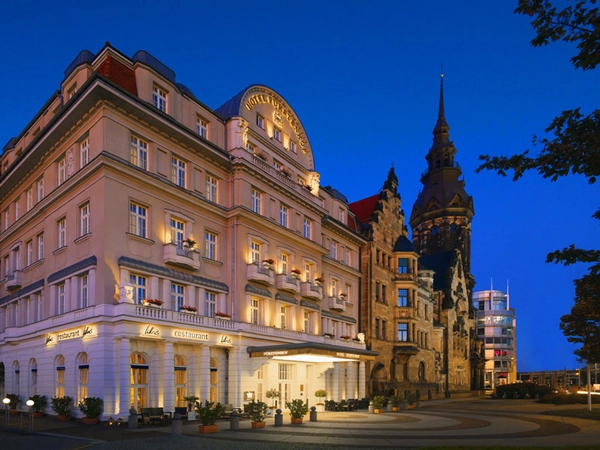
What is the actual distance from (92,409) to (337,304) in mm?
27067

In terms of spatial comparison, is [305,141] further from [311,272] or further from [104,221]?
[104,221]

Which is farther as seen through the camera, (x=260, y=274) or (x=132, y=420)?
(x=260, y=274)

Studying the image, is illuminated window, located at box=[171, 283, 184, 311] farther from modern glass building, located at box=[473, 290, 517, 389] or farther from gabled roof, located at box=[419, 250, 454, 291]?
modern glass building, located at box=[473, 290, 517, 389]

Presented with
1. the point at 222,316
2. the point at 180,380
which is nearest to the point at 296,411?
the point at 180,380

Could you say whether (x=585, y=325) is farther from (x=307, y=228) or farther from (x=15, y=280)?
(x=15, y=280)

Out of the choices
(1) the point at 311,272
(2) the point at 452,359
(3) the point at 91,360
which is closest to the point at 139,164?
(3) the point at 91,360

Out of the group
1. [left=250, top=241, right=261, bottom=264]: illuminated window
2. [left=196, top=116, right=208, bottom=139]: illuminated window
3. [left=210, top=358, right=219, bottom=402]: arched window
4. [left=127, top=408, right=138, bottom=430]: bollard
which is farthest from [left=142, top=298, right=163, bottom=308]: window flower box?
[left=196, top=116, right=208, bottom=139]: illuminated window

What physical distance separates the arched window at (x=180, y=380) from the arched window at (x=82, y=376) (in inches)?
194

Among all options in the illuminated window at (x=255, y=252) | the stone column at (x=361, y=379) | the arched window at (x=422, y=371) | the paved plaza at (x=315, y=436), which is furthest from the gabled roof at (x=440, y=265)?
the paved plaza at (x=315, y=436)

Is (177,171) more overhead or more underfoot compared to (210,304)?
more overhead

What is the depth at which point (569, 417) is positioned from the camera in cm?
3759

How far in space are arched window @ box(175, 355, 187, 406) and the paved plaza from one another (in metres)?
3.34

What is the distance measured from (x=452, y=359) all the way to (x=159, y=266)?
60.1 meters

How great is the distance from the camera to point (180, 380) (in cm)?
3278
